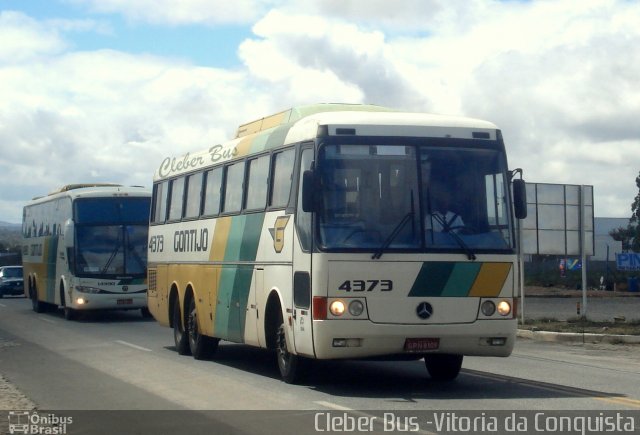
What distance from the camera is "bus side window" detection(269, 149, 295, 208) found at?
14.4 m

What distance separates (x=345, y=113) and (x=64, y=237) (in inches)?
757

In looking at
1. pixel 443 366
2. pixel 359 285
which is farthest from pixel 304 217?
pixel 443 366

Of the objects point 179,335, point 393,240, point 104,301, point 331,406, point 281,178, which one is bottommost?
point 331,406

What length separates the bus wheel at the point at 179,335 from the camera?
19172mm

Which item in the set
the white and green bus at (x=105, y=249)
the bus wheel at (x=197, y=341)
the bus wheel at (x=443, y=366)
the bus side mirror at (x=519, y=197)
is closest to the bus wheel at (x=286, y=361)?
the bus wheel at (x=443, y=366)

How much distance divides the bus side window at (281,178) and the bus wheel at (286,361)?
1554mm

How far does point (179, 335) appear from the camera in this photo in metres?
19.5

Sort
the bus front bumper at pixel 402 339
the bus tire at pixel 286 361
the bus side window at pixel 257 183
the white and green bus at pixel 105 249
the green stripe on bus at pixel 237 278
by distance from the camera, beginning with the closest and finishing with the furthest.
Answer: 1. the bus front bumper at pixel 402 339
2. the bus tire at pixel 286 361
3. the bus side window at pixel 257 183
4. the green stripe on bus at pixel 237 278
5. the white and green bus at pixel 105 249

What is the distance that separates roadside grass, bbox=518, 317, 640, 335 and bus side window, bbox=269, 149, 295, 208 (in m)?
11.2

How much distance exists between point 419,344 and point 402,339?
0.21 m

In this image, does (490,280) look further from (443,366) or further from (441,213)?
(443,366)

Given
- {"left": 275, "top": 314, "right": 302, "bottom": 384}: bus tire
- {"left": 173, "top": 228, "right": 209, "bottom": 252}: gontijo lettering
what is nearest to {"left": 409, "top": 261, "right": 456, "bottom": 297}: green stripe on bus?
{"left": 275, "top": 314, "right": 302, "bottom": 384}: bus tire

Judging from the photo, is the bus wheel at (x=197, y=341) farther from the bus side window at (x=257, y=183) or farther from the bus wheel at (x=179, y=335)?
the bus side window at (x=257, y=183)

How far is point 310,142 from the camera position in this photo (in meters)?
13.6
